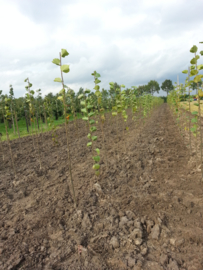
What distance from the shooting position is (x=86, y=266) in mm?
2389

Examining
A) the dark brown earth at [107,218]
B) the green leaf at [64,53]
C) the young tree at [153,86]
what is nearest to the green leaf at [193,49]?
the green leaf at [64,53]

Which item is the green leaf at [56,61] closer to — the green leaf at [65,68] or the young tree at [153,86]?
the green leaf at [65,68]

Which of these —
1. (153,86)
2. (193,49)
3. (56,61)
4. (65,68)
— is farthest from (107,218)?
(153,86)

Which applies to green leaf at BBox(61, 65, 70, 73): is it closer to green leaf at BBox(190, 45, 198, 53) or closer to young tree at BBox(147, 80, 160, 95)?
green leaf at BBox(190, 45, 198, 53)

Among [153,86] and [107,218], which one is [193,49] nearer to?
[107,218]

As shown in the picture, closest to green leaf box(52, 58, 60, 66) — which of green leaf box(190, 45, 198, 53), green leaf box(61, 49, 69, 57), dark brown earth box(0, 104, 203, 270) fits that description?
green leaf box(61, 49, 69, 57)

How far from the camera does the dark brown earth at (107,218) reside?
250 centimetres

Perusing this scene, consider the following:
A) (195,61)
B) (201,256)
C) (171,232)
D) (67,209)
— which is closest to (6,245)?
(67,209)

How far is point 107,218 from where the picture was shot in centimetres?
328

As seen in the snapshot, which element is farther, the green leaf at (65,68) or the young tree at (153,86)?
the young tree at (153,86)

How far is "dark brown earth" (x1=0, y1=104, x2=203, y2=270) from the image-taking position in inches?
98.3

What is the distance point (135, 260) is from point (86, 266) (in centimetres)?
66

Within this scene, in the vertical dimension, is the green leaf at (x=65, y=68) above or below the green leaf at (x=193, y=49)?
below

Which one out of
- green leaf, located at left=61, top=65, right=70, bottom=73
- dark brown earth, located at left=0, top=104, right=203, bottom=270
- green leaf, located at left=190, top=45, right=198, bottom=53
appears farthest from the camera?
green leaf, located at left=190, top=45, right=198, bottom=53
